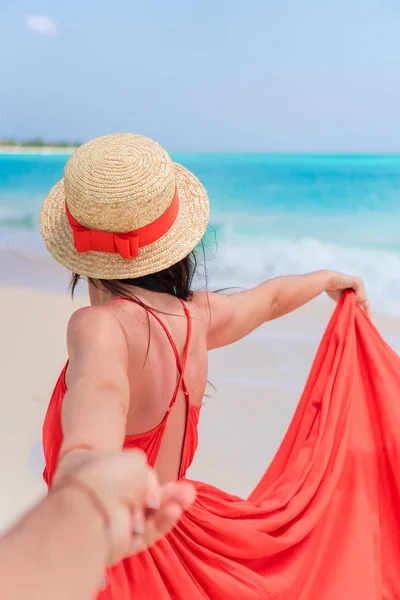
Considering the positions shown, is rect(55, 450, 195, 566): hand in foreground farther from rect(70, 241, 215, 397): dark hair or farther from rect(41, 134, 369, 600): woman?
rect(70, 241, 215, 397): dark hair

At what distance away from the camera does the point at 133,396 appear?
1.29m

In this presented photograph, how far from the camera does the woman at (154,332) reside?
1.20m

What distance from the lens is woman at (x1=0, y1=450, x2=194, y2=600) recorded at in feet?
1.69

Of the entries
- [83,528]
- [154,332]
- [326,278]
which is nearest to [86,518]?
[83,528]

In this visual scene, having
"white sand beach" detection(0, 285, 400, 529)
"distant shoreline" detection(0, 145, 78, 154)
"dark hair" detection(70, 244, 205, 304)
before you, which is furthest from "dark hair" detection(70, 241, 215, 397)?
"distant shoreline" detection(0, 145, 78, 154)

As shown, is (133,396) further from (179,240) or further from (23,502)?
(23,502)

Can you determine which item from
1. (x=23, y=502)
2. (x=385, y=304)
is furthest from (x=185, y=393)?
(x=385, y=304)

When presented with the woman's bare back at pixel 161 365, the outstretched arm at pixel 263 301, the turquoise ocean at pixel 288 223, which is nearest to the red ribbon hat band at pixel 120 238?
the woman's bare back at pixel 161 365

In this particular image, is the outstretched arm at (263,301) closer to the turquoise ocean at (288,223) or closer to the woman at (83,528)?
→ the woman at (83,528)

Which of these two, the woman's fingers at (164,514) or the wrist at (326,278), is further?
the wrist at (326,278)

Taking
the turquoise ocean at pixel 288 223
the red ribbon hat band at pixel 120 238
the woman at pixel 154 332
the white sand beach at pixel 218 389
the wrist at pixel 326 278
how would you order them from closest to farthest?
the woman at pixel 154 332 < the red ribbon hat band at pixel 120 238 < the wrist at pixel 326 278 < the white sand beach at pixel 218 389 < the turquoise ocean at pixel 288 223

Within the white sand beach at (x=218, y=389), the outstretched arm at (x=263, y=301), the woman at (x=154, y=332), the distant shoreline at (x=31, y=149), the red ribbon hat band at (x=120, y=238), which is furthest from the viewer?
the distant shoreline at (x=31, y=149)

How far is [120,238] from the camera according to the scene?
130cm

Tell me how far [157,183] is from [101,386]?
0.48m
